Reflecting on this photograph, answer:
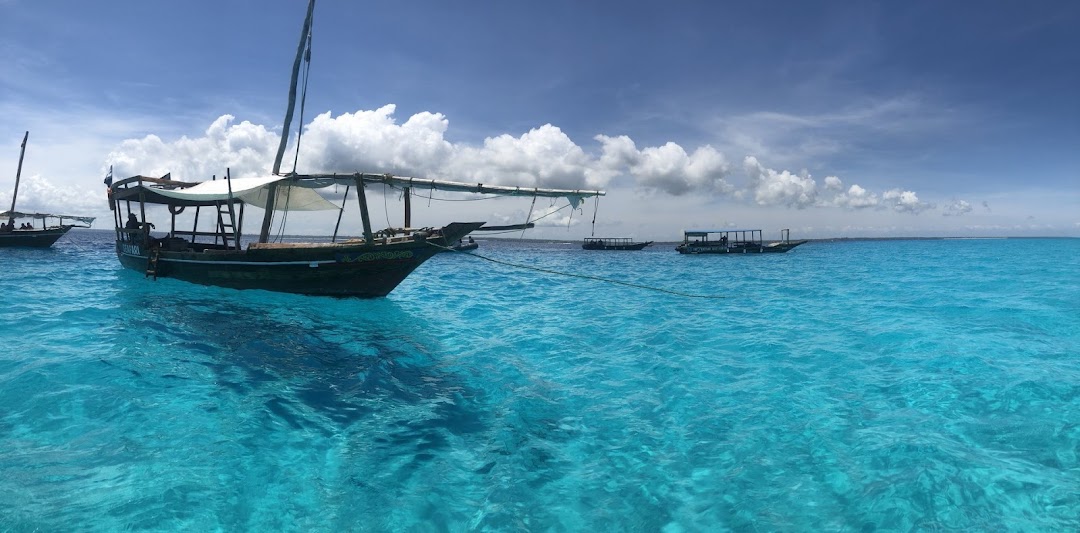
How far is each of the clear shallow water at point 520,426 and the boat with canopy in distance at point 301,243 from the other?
261cm

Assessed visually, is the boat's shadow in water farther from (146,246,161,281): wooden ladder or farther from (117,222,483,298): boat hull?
(146,246,161,281): wooden ladder

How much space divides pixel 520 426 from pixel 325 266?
11.7 m

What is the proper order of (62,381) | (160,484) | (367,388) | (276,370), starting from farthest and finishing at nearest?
(276,370) → (367,388) → (62,381) → (160,484)

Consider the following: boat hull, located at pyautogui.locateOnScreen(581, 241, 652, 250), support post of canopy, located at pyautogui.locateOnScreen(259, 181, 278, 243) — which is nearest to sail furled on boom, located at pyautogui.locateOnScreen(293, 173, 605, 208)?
support post of canopy, located at pyautogui.locateOnScreen(259, 181, 278, 243)

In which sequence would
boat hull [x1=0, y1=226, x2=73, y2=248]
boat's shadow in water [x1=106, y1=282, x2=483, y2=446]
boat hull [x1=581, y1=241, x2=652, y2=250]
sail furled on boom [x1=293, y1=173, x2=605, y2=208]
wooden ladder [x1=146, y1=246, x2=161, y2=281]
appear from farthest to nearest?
1. boat hull [x1=581, y1=241, x2=652, y2=250]
2. boat hull [x1=0, y1=226, x2=73, y2=248]
3. wooden ladder [x1=146, y1=246, x2=161, y2=281]
4. sail furled on boom [x1=293, y1=173, x2=605, y2=208]
5. boat's shadow in water [x1=106, y1=282, x2=483, y2=446]

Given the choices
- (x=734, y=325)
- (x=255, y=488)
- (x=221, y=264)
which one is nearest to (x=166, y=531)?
(x=255, y=488)

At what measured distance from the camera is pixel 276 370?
890 cm

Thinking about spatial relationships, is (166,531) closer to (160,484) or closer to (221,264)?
(160,484)

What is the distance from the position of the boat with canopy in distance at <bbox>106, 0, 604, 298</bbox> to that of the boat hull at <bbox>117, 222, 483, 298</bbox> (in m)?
0.03

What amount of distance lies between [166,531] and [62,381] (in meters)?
5.52

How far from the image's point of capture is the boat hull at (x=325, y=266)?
16.0 metres

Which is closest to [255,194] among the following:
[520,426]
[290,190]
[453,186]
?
[290,190]

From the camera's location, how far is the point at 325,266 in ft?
53.2

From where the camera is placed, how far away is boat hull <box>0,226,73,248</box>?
1711 inches
